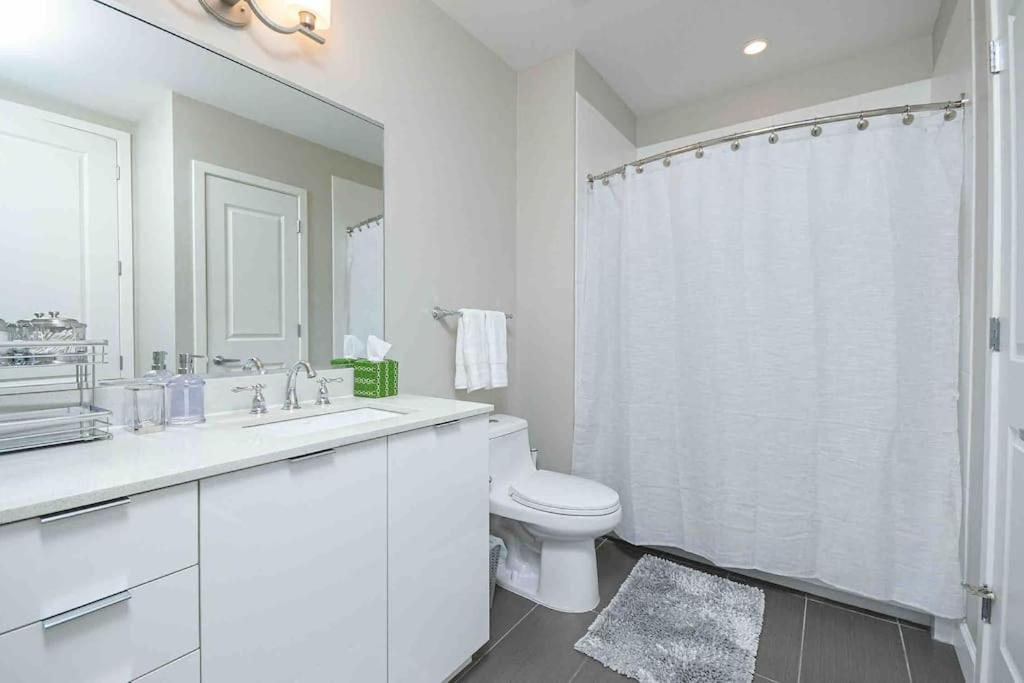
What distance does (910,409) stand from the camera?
5.14 ft

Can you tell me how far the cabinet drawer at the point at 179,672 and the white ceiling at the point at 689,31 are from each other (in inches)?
91.0

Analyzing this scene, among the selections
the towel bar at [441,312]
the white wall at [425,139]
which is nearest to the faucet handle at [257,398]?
the white wall at [425,139]

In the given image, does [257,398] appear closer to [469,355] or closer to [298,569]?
[298,569]

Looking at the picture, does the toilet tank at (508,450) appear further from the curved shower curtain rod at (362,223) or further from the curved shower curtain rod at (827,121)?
the curved shower curtain rod at (827,121)

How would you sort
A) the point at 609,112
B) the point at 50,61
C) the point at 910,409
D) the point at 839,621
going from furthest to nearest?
the point at 609,112, the point at 839,621, the point at 910,409, the point at 50,61

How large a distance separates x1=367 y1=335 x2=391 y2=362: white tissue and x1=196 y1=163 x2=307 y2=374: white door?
0.79 ft

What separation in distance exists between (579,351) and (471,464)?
1.03m

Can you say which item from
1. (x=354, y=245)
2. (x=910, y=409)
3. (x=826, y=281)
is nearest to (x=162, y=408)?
(x=354, y=245)

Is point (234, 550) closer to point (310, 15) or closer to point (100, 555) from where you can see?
point (100, 555)

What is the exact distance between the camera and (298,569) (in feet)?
3.11

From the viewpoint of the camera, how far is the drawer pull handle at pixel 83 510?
0.64 meters

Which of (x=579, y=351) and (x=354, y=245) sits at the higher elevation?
(x=354, y=245)

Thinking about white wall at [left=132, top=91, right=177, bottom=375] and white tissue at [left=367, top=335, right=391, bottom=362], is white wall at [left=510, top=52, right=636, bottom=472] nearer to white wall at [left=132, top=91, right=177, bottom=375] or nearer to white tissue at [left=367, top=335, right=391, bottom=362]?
white tissue at [left=367, top=335, right=391, bottom=362]

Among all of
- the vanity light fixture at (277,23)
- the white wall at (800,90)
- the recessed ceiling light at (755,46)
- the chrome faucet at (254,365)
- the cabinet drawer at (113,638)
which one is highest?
the recessed ceiling light at (755,46)
